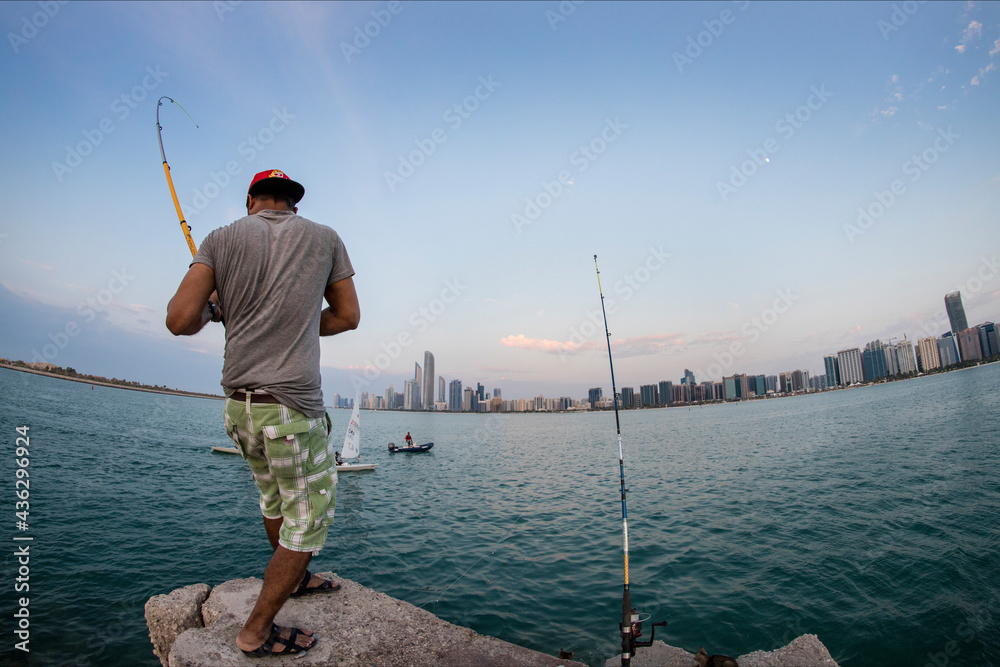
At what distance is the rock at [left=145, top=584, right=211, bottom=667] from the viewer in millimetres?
3746

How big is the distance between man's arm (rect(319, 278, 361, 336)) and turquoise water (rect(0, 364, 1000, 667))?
572 centimetres

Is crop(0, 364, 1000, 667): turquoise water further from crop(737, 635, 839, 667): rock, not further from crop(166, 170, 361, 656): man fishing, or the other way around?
crop(166, 170, 361, 656): man fishing

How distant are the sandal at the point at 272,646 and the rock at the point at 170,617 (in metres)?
1.32

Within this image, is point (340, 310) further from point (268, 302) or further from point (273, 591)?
point (273, 591)

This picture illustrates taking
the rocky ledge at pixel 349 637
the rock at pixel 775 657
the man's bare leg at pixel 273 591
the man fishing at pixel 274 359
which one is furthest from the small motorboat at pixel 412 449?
the man fishing at pixel 274 359

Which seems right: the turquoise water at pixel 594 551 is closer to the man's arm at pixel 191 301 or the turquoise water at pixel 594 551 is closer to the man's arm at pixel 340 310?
the man's arm at pixel 340 310

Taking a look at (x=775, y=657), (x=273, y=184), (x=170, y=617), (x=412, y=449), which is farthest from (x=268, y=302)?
(x=412, y=449)

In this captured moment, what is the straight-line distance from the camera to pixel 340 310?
10.6 feet

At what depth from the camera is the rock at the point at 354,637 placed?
3.03 metres

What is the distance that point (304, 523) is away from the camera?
283 cm

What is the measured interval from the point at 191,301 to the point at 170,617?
3.11 m

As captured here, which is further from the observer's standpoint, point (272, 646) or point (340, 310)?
point (340, 310)

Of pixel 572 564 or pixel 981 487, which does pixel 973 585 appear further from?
pixel 981 487

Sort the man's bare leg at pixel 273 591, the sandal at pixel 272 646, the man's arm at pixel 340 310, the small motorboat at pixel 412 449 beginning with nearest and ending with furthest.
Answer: the man's bare leg at pixel 273 591 → the sandal at pixel 272 646 → the man's arm at pixel 340 310 → the small motorboat at pixel 412 449
